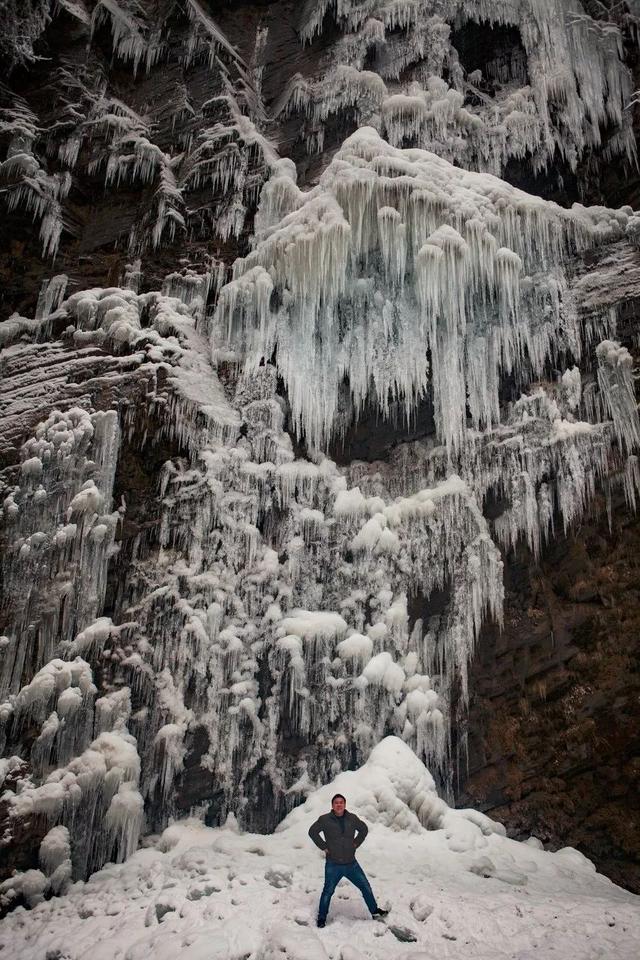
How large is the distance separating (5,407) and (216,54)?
8035mm

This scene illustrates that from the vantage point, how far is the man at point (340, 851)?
5477mm

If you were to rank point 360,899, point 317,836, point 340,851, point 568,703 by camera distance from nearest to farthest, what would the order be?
point 340,851 < point 317,836 < point 360,899 < point 568,703

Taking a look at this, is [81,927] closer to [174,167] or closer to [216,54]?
[174,167]

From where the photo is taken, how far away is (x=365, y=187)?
9953mm

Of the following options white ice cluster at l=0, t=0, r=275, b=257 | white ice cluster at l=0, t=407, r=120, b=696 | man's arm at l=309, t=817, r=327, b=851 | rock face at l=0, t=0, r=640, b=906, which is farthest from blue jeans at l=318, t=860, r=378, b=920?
white ice cluster at l=0, t=0, r=275, b=257

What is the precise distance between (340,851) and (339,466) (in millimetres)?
6673

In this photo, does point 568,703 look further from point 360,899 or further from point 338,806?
point 338,806

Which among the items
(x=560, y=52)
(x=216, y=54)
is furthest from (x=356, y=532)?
(x=216, y=54)

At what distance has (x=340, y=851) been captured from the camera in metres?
5.46

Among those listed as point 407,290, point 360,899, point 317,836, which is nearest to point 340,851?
point 317,836

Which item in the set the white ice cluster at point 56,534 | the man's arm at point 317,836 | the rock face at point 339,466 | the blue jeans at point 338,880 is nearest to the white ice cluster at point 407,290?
the rock face at point 339,466

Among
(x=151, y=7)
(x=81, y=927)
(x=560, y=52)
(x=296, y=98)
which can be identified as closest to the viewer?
(x=81, y=927)

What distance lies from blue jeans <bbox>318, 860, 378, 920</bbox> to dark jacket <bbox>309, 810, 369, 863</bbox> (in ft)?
0.18

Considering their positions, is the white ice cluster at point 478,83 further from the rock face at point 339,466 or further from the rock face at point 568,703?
the rock face at point 568,703
